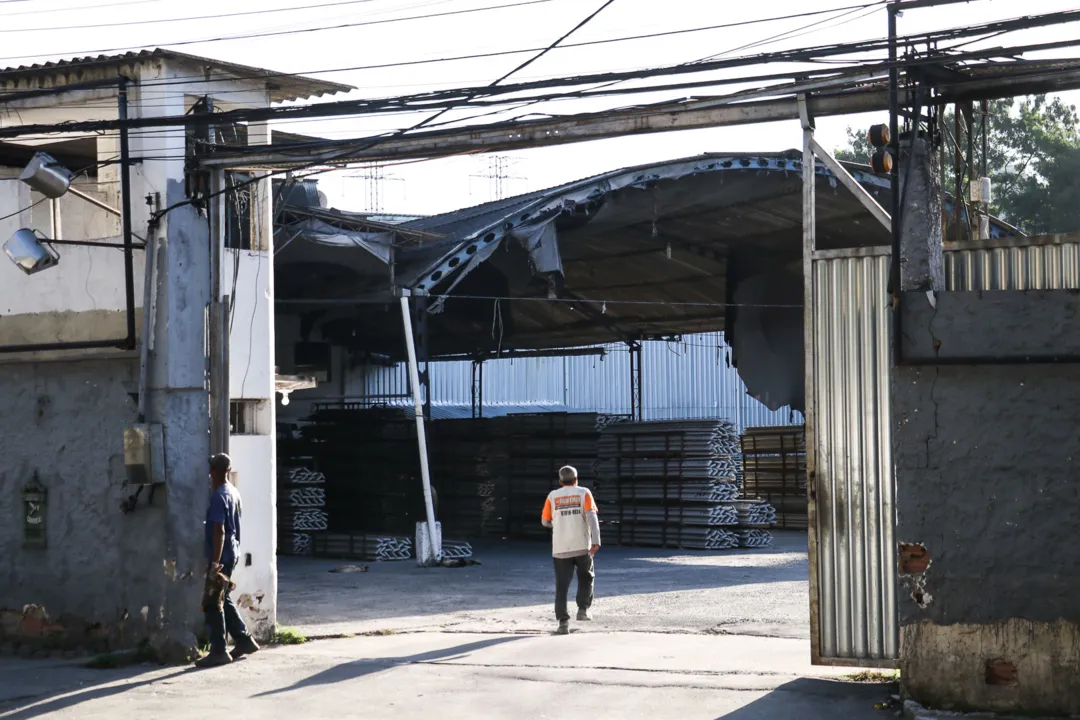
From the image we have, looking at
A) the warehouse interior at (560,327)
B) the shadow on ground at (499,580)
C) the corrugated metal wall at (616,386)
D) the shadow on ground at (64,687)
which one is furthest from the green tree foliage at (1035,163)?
the shadow on ground at (64,687)

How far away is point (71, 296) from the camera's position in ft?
41.0

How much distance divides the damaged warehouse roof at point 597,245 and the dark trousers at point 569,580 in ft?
23.6

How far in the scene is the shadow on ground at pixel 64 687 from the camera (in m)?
9.72

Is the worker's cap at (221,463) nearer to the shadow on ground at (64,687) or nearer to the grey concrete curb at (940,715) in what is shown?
the shadow on ground at (64,687)

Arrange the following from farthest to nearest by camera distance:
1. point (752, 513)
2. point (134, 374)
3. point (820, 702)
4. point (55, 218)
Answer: point (752, 513) → point (55, 218) → point (134, 374) → point (820, 702)

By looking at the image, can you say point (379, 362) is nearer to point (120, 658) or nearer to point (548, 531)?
point (548, 531)

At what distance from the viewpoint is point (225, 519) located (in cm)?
1123

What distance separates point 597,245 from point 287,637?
41.7 ft

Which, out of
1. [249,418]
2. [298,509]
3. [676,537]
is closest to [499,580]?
[676,537]

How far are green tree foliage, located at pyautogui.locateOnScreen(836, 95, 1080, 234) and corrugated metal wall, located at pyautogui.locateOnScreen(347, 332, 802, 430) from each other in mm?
12682

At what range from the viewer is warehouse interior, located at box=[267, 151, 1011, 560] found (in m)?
20.9

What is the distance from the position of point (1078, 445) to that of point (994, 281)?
1269 mm

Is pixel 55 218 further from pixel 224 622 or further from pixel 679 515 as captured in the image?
pixel 679 515

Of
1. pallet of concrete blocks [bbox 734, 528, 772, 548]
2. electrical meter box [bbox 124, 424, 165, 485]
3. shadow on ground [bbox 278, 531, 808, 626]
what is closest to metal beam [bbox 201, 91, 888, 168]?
electrical meter box [bbox 124, 424, 165, 485]
